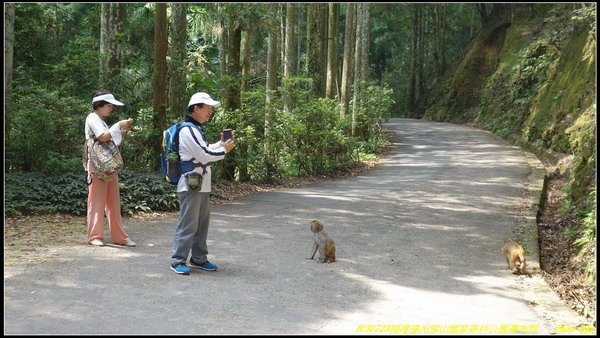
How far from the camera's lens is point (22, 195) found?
32.9ft

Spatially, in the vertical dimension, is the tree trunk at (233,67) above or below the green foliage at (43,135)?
above

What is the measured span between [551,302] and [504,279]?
103 cm

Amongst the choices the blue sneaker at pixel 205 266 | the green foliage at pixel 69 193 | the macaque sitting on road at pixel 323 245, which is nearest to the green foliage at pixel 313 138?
the green foliage at pixel 69 193

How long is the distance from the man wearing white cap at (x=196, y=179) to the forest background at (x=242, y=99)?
3825 mm

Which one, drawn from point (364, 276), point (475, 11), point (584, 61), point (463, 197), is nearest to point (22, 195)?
point (364, 276)

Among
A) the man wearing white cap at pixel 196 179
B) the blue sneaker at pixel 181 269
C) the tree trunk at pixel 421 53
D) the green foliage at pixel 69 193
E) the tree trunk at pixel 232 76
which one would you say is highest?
the tree trunk at pixel 421 53

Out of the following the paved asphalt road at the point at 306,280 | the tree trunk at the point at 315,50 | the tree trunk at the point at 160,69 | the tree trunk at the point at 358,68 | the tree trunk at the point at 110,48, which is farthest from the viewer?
the tree trunk at the point at 315,50

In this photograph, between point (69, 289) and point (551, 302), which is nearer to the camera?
point (69, 289)

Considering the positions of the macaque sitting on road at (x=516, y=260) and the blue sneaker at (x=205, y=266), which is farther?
the macaque sitting on road at (x=516, y=260)

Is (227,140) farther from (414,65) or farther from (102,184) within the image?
(414,65)

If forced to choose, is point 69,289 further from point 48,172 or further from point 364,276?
point 48,172

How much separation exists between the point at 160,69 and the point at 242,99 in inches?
135

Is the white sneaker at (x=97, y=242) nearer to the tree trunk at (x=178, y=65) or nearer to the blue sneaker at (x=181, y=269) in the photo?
the blue sneaker at (x=181, y=269)

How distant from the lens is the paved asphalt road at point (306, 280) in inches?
217
